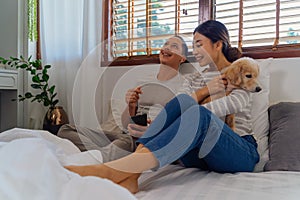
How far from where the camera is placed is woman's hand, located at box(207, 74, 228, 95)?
1335mm

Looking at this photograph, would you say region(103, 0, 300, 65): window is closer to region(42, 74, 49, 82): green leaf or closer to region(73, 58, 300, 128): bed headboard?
region(73, 58, 300, 128): bed headboard

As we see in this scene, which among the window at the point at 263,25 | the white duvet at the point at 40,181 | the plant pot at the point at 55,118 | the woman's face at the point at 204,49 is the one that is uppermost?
the window at the point at 263,25

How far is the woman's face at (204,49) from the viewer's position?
58.8 inches

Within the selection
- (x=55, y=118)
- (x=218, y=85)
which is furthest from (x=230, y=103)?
(x=55, y=118)

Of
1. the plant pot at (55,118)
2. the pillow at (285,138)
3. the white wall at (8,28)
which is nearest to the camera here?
the pillow at (285,138)

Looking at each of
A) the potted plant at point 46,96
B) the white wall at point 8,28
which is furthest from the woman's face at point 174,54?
the white wall at point 8,28

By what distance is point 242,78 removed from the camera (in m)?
1.29

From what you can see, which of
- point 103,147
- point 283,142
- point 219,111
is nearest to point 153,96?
point 103,147

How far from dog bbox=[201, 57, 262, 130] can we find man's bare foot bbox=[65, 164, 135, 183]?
0.55 m

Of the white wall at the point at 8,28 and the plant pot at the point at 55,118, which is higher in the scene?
the white wall at the point at 8,28

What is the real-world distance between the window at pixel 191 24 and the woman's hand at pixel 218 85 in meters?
0.44

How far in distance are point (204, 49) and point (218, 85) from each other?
243 mm

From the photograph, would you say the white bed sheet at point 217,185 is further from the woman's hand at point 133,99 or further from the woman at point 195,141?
the woman's hand at point 133,99

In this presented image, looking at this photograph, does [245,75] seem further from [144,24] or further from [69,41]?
[69,41]
